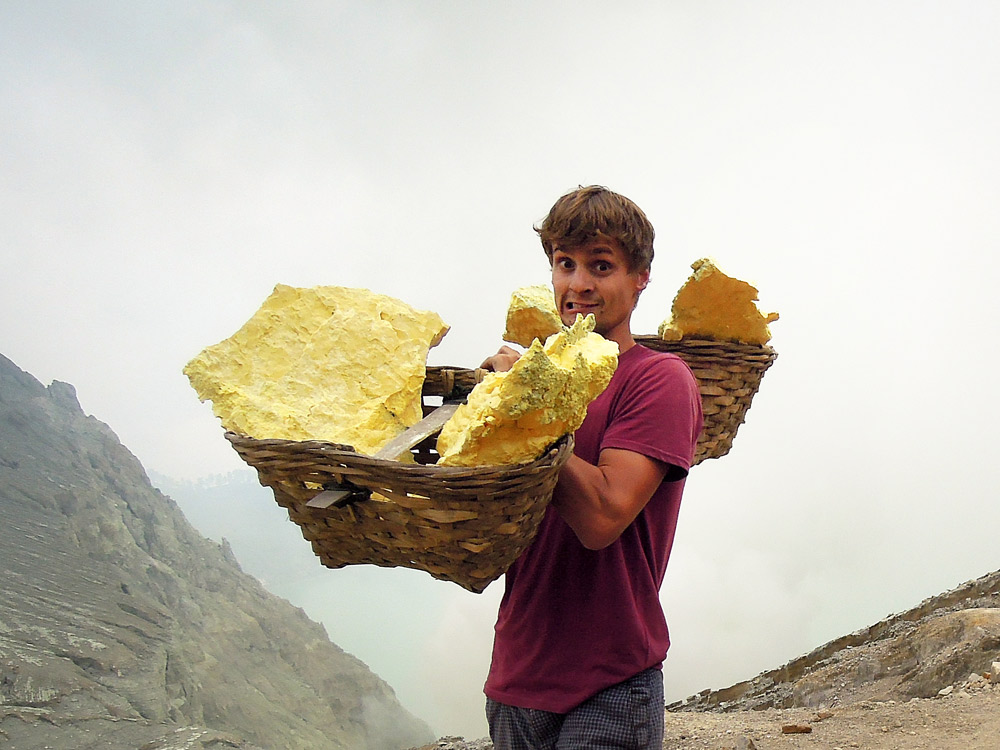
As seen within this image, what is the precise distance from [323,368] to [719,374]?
53.2 inches

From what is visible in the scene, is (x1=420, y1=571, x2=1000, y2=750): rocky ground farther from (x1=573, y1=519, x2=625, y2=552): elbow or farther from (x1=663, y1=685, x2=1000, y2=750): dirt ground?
(x1=573, y1=519, x2=625, y2=552): elbow

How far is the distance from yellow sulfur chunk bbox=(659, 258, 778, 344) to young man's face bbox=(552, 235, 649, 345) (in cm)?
112

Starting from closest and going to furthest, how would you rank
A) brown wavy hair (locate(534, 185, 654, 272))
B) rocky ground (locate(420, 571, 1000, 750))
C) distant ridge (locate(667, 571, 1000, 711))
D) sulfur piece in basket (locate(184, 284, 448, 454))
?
1. brown wavy hair (locate(534, 185, 654, 272))
2. sulfur piece in basket (locate(184, 284, 448, 454))
3. rocky ground (locate(420, 571, 1000, 750))
4. distant ridge (locate(667, 571, 1000, 711))

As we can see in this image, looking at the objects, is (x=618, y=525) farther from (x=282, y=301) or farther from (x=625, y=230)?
(x=282, y=301)

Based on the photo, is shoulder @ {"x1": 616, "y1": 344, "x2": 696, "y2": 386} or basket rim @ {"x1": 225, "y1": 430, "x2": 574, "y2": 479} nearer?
basket rim @ {"x1": 225, "y1": 430, "x2": 574, "y2": 479}

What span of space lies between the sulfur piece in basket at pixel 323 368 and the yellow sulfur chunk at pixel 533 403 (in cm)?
57

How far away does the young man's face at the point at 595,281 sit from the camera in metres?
1.43

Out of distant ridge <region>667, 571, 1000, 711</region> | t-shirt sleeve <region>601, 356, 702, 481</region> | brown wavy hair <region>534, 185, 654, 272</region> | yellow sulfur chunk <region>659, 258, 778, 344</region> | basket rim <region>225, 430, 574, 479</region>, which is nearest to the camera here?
basket rim <region>225, 430, 574, 479</region>

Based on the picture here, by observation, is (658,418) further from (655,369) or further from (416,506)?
(416,506)

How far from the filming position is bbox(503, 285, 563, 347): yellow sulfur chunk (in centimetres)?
217

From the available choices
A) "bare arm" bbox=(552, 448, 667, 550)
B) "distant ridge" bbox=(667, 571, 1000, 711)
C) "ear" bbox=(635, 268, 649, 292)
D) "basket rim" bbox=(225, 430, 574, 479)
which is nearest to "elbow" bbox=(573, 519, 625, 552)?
"bare arm" bbox=(552, 448, 667, 550)

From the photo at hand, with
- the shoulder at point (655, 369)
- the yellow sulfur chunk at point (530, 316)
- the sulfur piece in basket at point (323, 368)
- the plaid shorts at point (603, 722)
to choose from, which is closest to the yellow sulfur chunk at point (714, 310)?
the yellow sulfur chunk at point (530, 316)

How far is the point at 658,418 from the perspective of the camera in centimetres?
126

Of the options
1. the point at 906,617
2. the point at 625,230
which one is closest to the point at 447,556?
the point at 625,230
